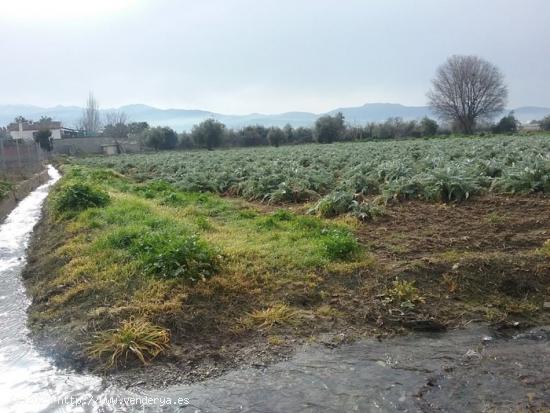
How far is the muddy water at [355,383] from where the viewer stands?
3658 millimetres

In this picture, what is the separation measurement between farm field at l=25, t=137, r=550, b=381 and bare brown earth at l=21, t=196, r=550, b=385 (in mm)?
19

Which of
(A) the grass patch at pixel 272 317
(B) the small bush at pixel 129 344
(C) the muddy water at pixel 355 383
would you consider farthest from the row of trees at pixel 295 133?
(B) the small bush at pixel 129 344

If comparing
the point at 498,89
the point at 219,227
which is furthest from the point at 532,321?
the point at 498,89

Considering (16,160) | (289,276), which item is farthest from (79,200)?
(16,160)

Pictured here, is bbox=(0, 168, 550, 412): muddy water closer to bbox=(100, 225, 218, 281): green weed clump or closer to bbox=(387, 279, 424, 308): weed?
bbox=(387, 279, 424, 308): weed

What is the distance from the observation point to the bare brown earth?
15.2ft

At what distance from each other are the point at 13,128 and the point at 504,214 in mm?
100292

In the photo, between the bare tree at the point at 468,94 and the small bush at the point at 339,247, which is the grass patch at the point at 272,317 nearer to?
the small bush at the point at 339,247

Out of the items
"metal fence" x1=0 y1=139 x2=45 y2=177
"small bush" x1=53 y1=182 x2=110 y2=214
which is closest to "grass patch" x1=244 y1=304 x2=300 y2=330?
"small bush" x1=53 y1=182 x2=110 y2=214

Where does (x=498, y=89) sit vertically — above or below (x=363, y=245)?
above

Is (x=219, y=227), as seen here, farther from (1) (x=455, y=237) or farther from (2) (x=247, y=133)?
(2) (x=247, y=133)

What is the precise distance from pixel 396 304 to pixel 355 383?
157 centimetres

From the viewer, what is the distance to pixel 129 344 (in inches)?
184

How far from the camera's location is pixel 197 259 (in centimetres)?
614
